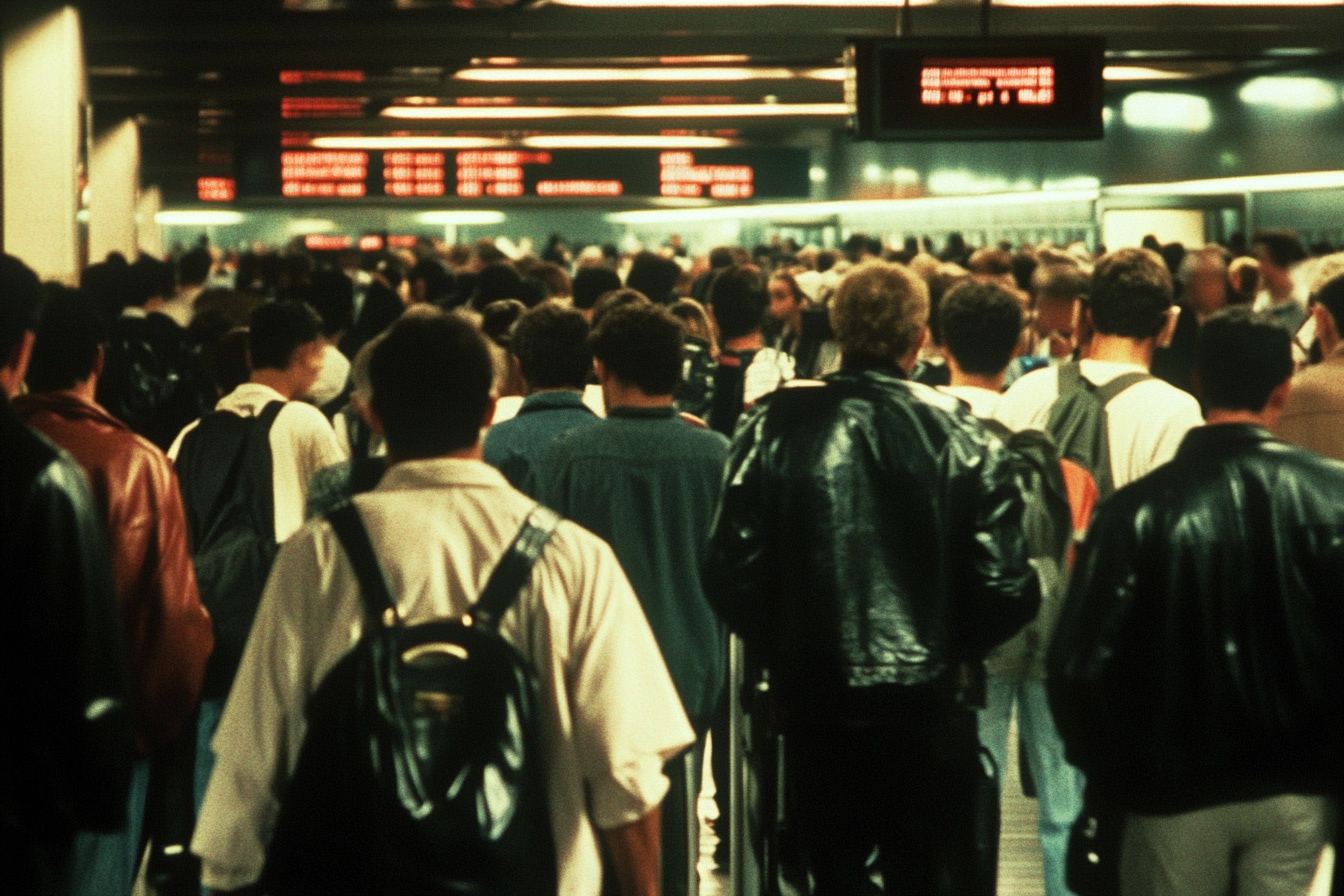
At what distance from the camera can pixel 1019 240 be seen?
23.0m

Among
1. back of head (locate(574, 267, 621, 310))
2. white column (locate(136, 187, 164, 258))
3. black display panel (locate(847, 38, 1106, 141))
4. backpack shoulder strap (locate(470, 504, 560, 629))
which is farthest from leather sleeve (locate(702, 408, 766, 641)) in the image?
white column (locate(136, 187, 164, 258))

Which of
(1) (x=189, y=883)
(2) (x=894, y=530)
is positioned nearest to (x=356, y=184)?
(1) (x=189, y=883)

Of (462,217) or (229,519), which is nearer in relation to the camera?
(229,519)

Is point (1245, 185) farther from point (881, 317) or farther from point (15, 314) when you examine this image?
point (15, 314)

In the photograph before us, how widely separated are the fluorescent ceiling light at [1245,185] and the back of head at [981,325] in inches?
460

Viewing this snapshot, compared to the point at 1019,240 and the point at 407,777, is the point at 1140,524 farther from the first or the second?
the point at 1019,240

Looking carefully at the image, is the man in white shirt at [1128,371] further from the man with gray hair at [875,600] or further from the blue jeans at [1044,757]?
the man with gray hair at [875,600]

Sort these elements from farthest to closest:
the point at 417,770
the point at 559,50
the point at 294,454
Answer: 1. the point at 559,50
2. the point at 294,454
3. the point at 417,770

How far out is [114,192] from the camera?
2230cm

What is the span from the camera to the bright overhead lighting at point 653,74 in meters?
17.9

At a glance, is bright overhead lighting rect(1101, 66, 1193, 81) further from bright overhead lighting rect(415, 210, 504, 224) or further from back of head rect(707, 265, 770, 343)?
bright overhead lighting rect(415, 210, 504, 224)

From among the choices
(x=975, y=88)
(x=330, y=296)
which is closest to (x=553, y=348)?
(x=330, y=296)

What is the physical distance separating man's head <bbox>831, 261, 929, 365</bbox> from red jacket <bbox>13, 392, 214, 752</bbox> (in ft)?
4.97

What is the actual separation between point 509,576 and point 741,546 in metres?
1.35
